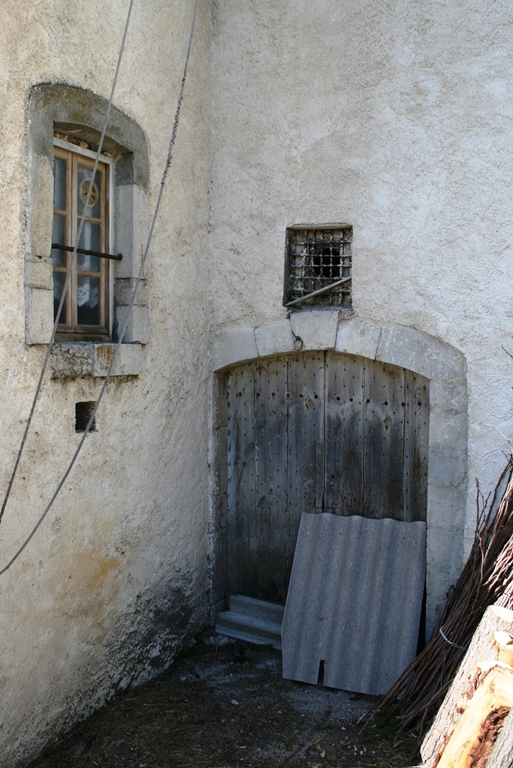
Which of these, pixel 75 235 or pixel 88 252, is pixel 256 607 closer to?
pixel 88 252

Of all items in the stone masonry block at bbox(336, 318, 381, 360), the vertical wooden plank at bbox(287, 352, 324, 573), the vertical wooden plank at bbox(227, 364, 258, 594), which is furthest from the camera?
the vertical wooden plank at bbox(227, 364, 258, 594)

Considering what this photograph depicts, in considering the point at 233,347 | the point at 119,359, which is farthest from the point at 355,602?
the point at 119,359

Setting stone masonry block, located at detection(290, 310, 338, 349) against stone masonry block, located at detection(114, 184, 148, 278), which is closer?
stone masonry block, located at detection(114, 184, 148, 278)

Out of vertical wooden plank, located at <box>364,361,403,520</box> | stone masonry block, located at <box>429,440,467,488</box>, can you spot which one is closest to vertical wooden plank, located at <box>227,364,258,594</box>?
vertical wooden plank, located at <box>364,361,403,520</box>

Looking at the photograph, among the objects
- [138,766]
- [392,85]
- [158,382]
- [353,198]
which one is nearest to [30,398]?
[158,382]

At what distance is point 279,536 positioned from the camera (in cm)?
525

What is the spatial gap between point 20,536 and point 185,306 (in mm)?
1957

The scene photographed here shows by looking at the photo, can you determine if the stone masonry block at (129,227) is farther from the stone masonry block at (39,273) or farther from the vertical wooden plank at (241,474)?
the vertical wooden plank at (241,474)

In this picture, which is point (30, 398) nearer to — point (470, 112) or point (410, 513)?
point (410, 513)

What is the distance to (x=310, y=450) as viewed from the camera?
5.08m

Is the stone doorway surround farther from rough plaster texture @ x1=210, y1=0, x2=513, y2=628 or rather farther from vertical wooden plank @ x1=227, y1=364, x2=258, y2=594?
vertical wooden plank @ x1=227, y1=364, x2=258, y2=594

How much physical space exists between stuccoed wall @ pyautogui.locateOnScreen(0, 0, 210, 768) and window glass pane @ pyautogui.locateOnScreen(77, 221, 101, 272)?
38 centimetres

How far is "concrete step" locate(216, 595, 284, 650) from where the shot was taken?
16.9 feet

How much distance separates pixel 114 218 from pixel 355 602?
9.40 feet
